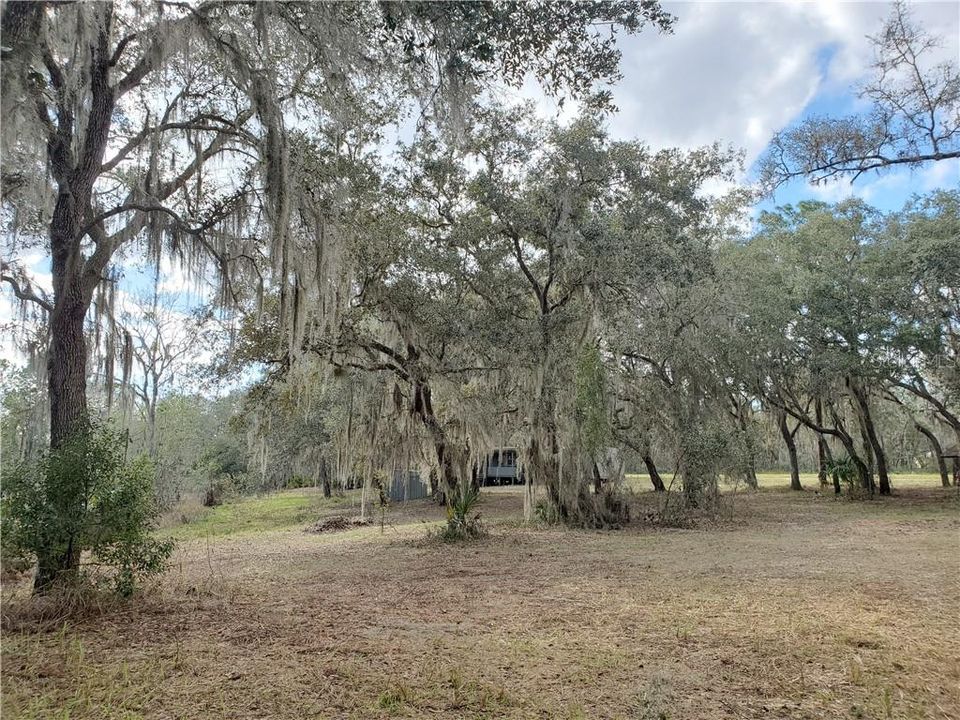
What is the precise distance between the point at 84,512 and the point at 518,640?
11.8 ft

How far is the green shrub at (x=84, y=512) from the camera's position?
443 centimetres

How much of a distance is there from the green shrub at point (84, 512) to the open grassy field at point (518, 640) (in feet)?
1.22

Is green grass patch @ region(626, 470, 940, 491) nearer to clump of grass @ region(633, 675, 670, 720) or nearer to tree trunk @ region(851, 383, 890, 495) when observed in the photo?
tree trunk @ region(851, 383, 890, 495)

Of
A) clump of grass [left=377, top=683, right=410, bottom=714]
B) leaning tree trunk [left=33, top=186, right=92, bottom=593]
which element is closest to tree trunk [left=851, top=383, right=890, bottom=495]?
clump of grass [left=377, top=683, right=410, bottom=714]

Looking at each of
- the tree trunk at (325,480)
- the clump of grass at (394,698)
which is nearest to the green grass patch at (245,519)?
the tree trunk at (325,480)

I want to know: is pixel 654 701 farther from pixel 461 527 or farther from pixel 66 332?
pixel 461 527

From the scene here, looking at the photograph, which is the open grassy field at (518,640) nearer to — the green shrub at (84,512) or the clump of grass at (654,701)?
the clump of grass at (654,701)

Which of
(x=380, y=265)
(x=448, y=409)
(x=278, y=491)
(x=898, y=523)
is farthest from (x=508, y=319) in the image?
(x=278, y=491)

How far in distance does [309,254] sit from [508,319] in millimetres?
4595

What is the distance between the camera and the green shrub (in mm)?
4426

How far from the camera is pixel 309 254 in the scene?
6.80 metres

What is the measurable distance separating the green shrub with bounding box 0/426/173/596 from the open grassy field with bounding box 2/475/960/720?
37cm

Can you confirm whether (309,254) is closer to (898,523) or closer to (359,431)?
(359,431)

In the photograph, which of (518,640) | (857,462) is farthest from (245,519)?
(857,462)
